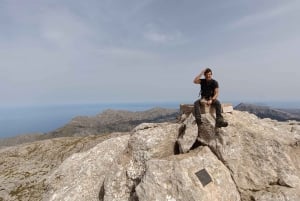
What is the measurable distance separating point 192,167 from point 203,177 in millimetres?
1053

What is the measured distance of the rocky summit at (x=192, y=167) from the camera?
1847cm

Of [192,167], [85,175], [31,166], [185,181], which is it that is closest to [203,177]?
[192,167]

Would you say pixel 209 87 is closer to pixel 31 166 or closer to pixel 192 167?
pixel 192 167

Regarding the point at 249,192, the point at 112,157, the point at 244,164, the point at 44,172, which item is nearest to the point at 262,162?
the point at 244,164

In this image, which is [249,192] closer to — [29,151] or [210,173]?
[210,173]

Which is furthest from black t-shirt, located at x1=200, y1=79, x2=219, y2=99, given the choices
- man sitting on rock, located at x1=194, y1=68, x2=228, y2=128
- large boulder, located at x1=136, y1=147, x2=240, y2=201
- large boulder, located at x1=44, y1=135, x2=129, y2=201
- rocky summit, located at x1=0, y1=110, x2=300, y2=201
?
large boulder, located at x1=44, y1=135, x2=129, y2=201

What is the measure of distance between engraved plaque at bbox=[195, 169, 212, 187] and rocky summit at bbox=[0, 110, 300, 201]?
68 mm

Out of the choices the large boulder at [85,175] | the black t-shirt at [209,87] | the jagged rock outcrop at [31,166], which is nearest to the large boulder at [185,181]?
the black t-shirt at [209,87]

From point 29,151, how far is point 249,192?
280ft

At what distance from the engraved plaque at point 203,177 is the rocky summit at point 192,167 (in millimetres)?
68

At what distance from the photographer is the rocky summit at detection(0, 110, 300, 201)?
1847 centimetres

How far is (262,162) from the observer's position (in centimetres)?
2088

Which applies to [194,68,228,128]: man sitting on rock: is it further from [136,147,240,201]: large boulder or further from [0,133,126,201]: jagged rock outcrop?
[0,133,126,201]: jagged rock outcrop

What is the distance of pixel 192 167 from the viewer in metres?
19.1
